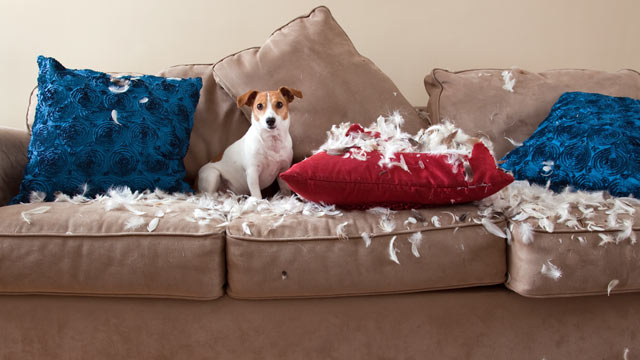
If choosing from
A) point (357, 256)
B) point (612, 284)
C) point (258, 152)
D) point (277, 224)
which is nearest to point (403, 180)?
point (357, 256)

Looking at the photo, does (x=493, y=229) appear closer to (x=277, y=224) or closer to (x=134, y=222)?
(x=277, y=224)

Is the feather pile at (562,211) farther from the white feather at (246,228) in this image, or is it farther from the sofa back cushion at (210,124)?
the sofa back cushion at (210,124)

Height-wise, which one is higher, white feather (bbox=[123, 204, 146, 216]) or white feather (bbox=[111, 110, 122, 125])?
white feather (bbox=[111, 110, 122, 125])

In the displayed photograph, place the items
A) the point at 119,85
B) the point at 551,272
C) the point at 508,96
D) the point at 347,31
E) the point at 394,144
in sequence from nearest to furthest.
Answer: the point at 551,272, the point at 394,144, the point at 119,85, the point at 508,96, the point at 347,31

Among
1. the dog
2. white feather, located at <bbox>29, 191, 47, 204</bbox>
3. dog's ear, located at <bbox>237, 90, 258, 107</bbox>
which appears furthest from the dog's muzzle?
white feather, located at <bbox>29, 191, 47, 204</bbox>

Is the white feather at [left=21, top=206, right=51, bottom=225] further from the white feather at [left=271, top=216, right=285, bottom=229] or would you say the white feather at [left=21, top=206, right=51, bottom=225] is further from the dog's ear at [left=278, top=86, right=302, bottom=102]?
the dog's ear at [left=278, top=86, right=302, bottom=102]

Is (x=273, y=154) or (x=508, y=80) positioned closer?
(x=273, y=154)

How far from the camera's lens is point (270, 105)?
151 cm

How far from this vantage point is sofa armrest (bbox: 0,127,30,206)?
1293 mm

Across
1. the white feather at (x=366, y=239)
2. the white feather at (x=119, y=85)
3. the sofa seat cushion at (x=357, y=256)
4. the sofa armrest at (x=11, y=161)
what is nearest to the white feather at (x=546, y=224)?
the sofa seat cushion at (x=357, y=256)

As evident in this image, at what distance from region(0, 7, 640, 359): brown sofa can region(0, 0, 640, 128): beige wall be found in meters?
1.28

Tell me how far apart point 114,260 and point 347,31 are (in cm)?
168

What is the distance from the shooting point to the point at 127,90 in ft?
4.80

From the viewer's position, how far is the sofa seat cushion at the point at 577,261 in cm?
98
